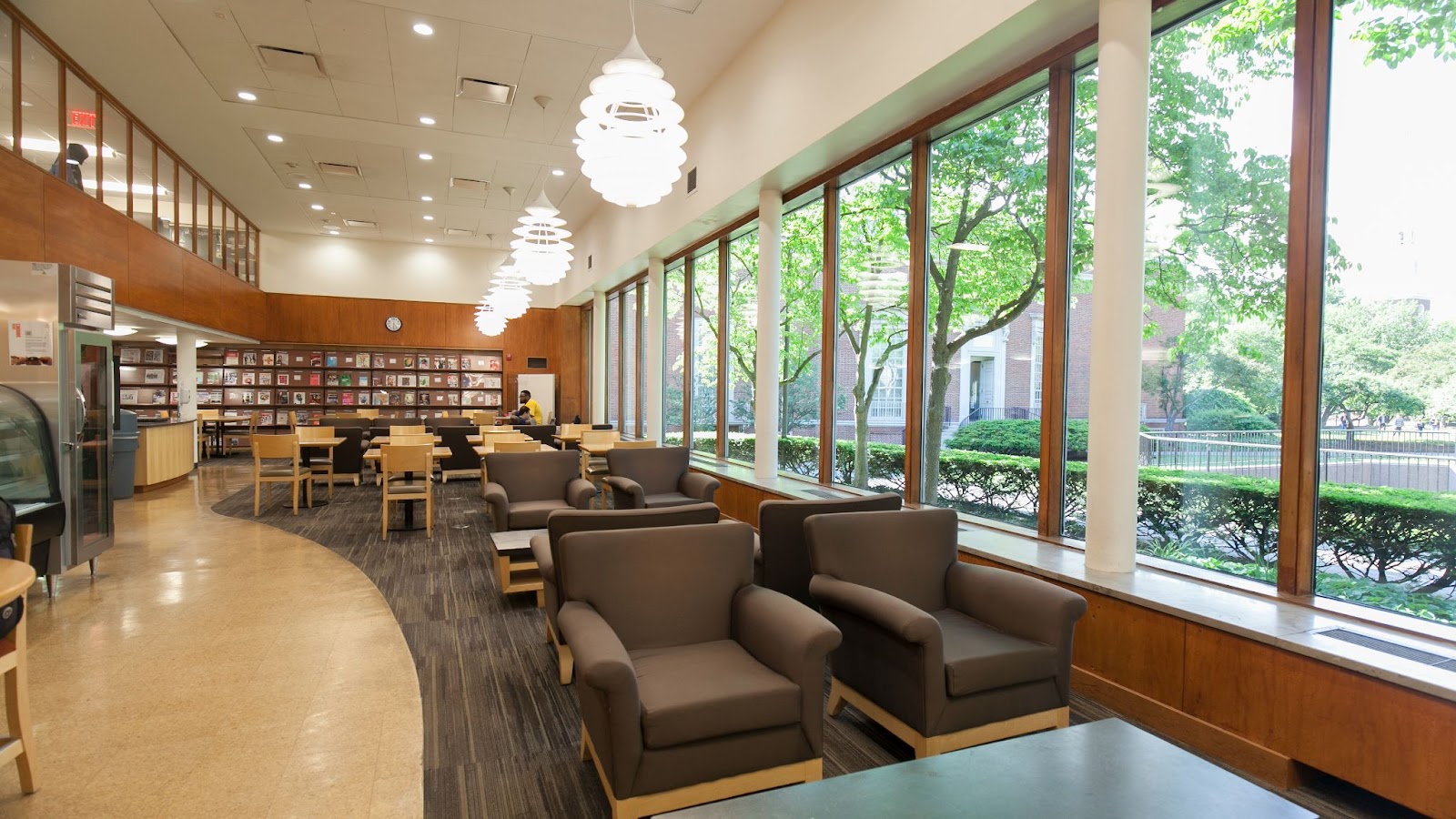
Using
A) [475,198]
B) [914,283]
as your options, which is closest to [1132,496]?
[914,283]

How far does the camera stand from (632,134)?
4.12 m

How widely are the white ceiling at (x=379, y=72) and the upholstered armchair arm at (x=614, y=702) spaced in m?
5.86

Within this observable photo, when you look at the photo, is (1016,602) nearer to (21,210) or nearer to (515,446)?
(515,446)

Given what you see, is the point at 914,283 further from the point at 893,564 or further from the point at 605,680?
the point at 605,680

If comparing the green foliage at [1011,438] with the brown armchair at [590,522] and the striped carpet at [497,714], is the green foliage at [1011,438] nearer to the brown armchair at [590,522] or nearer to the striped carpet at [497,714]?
the striped carpet at [497,714]

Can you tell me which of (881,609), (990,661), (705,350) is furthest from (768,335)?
(990,661)

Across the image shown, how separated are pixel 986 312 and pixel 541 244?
426 centimetres

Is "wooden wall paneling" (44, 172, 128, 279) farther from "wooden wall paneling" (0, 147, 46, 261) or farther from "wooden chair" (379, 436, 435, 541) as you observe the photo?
"wooden chair" (379, 436, 435, 541)

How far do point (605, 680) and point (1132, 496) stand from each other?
2.83 meters

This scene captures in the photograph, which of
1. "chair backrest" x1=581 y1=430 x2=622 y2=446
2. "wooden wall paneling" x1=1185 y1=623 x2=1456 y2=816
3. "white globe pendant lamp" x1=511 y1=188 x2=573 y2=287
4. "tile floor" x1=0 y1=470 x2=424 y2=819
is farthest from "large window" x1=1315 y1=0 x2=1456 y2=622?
"chair backrest" x1=581 y1=430 x2=622 y2=446

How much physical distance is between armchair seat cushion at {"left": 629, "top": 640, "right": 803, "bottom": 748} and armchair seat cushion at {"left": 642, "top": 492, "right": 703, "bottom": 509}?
12.1 ft

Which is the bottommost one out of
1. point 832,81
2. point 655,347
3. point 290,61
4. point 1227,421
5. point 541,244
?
point 1227,421

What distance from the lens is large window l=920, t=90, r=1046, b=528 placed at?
15.4ft

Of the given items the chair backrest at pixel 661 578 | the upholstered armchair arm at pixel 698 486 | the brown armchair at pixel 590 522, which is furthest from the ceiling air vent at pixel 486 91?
the chair backrest at pixel 661 578
